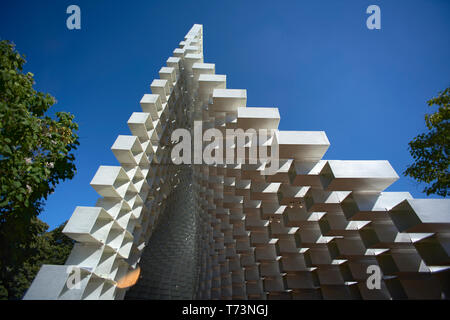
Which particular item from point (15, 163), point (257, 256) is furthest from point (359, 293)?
point (15, 163)

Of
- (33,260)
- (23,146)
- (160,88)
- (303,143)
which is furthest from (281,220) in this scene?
(33,260)

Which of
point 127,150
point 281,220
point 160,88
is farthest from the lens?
point 160,88

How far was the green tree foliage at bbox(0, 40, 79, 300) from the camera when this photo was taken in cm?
399

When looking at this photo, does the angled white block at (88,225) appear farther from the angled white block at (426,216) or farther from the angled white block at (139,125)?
the angled white block at (426,216)

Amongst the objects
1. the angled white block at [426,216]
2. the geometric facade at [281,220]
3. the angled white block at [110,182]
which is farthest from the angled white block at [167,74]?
the angled white block at [426,216]

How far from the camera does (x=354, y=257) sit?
148 inches

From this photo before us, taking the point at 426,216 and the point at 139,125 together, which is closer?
the point at 426,216

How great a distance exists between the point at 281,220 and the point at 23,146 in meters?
6.57

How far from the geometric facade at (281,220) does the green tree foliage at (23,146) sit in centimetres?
169

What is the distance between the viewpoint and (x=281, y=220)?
5066 mm

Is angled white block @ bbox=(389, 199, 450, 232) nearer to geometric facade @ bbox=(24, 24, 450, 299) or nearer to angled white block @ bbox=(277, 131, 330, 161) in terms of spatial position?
geometric facade @ bbox=(24, 24, 450, 299)

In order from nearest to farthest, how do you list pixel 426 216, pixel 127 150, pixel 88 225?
pixel 426 216 < pixel 88 225 < pixel 127 150

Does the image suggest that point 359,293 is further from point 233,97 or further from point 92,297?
point 92,297

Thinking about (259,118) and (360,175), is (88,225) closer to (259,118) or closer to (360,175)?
(259,118)
